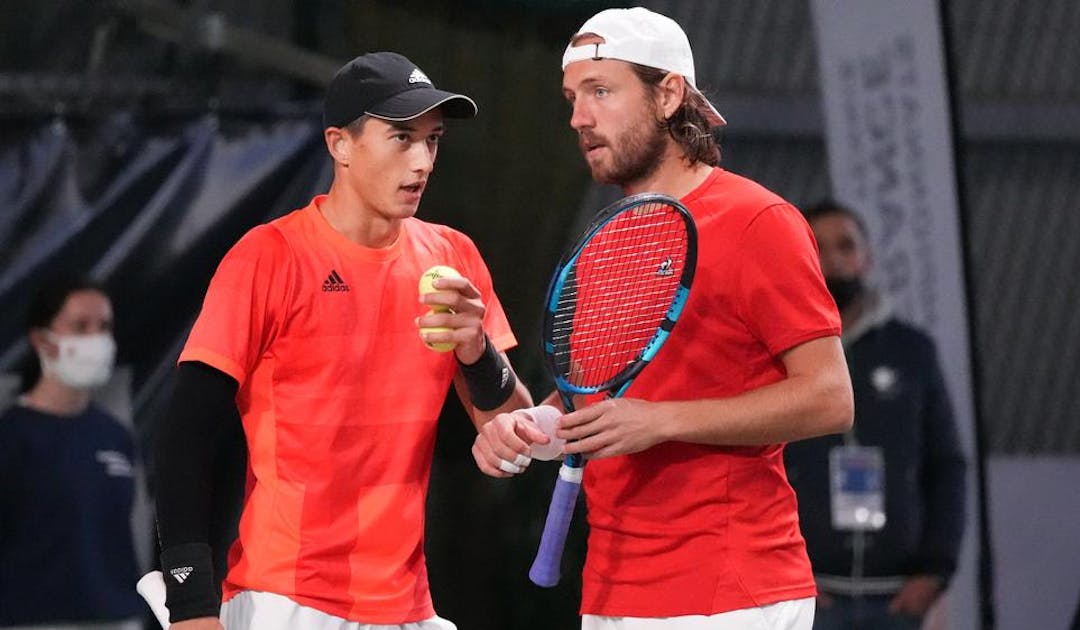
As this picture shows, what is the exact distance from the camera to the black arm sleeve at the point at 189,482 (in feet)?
9.55

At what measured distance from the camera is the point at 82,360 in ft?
16.4

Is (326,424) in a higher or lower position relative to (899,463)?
higher

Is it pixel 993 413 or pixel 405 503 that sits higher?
pixel 405 503

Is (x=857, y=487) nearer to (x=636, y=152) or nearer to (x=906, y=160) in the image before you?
(x=906, y=160)

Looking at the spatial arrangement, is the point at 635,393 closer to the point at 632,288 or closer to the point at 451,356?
the point at 632,288

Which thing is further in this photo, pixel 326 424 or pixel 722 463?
pixel 326 424

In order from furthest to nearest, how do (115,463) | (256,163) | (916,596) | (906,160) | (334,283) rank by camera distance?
1. (906,160)
2. (256,163)
3. (115,463)
4. (916,596)
5. (334,283)

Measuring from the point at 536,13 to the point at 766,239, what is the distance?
2.96m

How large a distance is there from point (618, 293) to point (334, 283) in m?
0.57

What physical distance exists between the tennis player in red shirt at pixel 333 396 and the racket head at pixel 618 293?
0.18 m

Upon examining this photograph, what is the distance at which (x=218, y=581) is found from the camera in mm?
5020

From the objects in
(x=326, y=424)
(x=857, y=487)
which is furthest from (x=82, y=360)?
(x=857, y=487)

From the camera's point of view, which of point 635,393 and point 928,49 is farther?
point 928,49

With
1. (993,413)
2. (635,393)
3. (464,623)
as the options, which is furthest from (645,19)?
(993,413)
